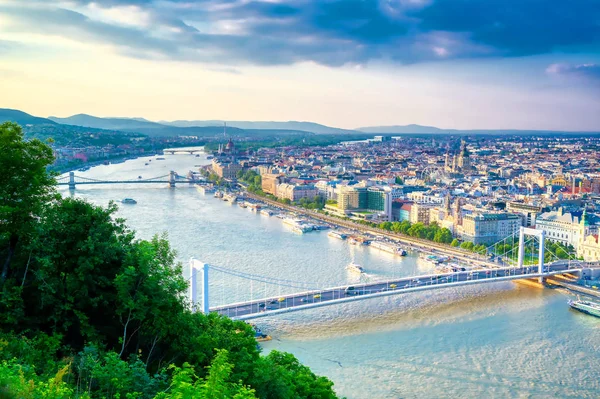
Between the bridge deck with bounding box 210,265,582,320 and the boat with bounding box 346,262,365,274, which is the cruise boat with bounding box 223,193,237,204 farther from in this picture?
the bridge deck with bounding box 210,265,582,320

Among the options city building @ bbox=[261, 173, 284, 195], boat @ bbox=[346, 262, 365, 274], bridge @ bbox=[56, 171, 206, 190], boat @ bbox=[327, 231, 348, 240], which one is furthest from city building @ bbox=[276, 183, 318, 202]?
boat @ bbox=[346, 262, 365, 274]

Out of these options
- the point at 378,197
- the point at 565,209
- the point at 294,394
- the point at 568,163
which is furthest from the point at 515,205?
the point at 568,163

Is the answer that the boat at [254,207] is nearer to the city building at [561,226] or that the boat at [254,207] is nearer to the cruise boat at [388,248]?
the cruise boat at [388,248]

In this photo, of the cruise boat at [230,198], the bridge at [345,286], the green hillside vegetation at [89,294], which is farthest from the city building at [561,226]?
the green hillside vegetation at [89,294]

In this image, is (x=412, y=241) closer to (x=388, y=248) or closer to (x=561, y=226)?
(x=388, y=248)

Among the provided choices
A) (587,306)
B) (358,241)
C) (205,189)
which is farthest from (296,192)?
(587,306)
